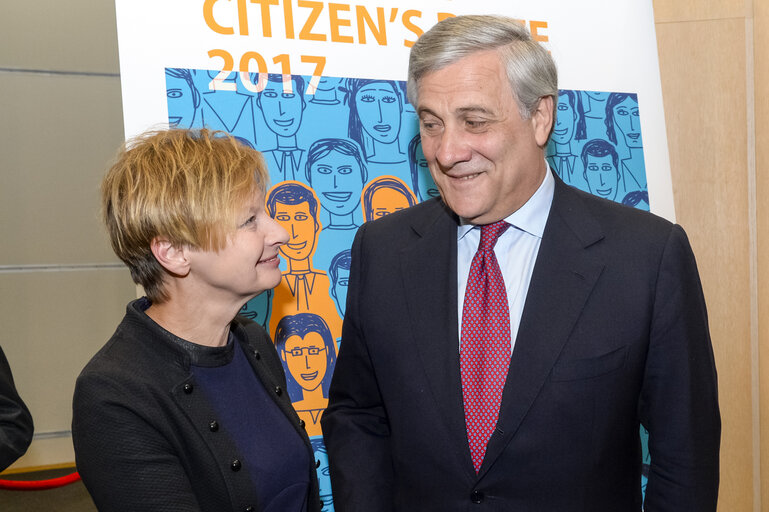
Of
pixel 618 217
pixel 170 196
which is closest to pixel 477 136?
pixel 618 217

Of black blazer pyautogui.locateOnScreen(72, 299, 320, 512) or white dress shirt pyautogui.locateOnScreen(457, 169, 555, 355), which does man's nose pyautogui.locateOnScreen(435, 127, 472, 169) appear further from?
black blazer pyautogui.locateOnScreen(72, 299, 320, 512)

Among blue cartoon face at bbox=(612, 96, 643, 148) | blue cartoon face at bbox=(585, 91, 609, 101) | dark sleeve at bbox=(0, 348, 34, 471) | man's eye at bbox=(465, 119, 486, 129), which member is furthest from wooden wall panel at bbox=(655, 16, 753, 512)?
dark sleeve at bbox=(0, 348, 34, 471)

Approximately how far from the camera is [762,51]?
309 centimetres

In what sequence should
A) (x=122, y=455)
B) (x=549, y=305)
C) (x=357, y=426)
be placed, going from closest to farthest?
(x=122, y=455) → (x=549, y=305) → (x=357, y=426)

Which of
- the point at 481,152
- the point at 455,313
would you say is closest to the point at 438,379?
the point at 455,313

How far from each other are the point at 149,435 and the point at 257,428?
0.28 meters

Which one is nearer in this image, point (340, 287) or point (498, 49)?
point (498, 49)

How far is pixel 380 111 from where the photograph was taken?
94.7 inches

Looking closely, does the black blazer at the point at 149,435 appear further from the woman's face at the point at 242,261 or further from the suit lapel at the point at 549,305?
the suit lapel at the point at 549,305

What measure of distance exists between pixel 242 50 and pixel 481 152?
89 cm

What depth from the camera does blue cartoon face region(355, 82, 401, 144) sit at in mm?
2377

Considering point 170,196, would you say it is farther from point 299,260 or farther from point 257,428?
point 299,260

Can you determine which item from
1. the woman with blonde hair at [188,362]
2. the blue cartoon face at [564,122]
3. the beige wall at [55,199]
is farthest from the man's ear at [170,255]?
the beige wall at [55,199]

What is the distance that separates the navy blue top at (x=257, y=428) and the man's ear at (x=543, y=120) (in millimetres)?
917
